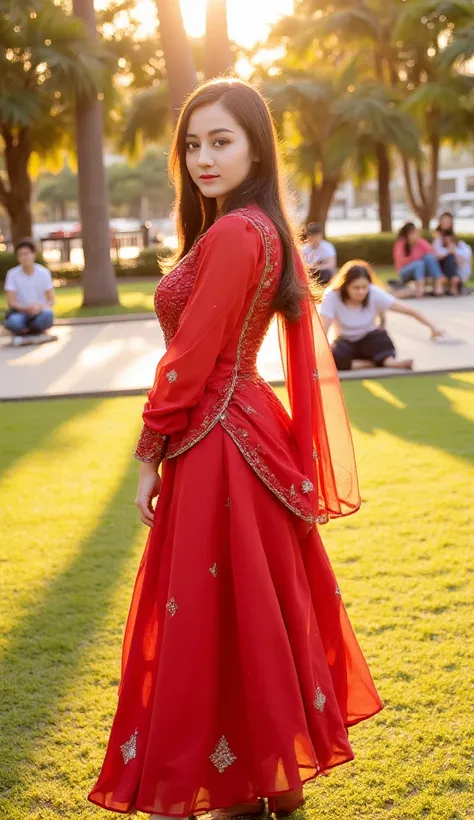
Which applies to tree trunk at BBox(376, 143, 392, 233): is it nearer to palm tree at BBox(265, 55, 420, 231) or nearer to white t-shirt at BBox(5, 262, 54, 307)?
palm tree at BBox(265, 55, 420, 231)

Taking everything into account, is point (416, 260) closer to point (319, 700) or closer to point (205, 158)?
point (205, 158)

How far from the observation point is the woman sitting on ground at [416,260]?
47.0 ft

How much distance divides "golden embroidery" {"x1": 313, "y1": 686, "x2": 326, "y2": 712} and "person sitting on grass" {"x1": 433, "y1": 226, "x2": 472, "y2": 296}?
13101mm

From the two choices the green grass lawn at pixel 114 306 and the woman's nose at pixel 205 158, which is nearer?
the woman's nose at pixel 205 158

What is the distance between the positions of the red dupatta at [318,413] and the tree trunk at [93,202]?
12.2 m

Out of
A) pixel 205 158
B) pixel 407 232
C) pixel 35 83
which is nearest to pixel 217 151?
pixel 205 158

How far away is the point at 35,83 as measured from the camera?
59.8 feet

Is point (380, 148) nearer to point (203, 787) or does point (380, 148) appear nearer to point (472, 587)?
point (472, 587)

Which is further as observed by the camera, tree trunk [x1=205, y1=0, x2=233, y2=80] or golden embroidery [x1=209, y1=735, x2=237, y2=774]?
tree trunk [x1=205, y1=0, x2=233, y2=80]

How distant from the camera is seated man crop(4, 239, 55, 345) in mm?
10805

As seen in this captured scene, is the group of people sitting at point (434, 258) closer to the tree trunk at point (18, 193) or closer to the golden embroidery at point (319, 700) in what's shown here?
the tree trunk at point (18, 193)

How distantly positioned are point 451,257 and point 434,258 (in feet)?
1.23

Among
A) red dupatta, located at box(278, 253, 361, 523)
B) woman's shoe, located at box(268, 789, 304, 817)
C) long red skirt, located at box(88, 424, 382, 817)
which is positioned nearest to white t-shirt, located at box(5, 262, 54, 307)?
red dupatta, located at box(278, 253, 361, 523)

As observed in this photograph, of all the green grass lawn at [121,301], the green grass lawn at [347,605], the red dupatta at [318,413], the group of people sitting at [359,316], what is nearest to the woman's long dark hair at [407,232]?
the green grass lawn at [121,301]
